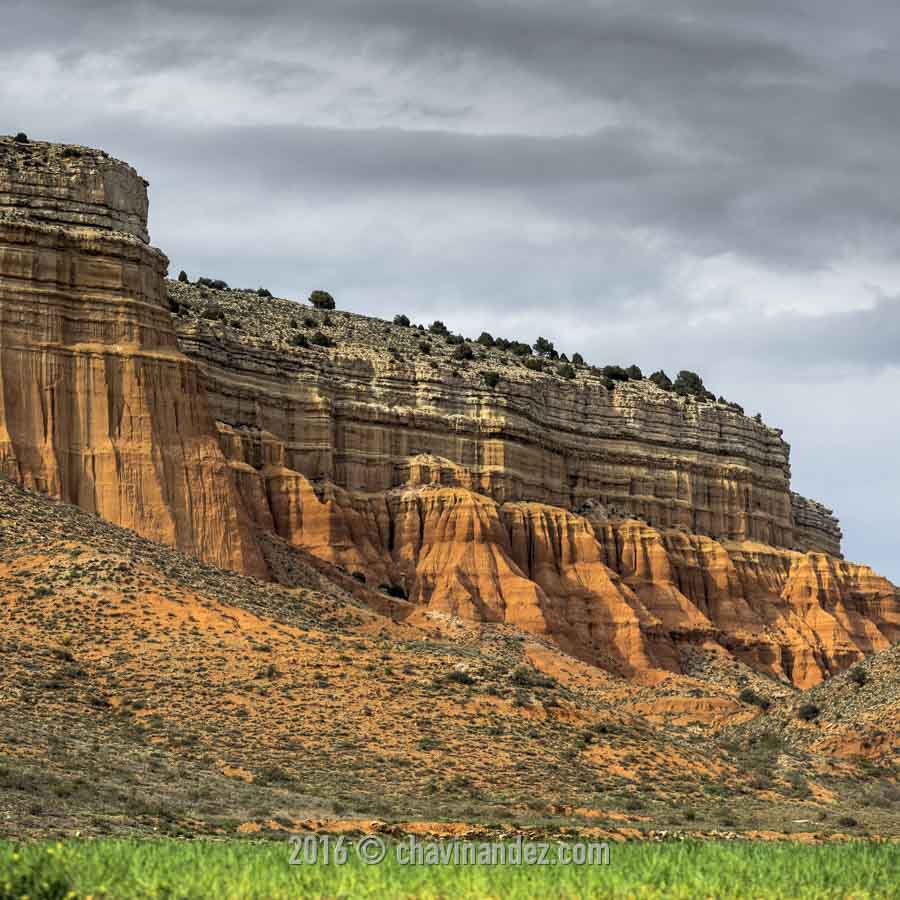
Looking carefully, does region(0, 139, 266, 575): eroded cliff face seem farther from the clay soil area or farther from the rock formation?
the clay soil area

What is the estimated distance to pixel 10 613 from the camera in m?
73.9

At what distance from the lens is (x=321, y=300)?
147 m

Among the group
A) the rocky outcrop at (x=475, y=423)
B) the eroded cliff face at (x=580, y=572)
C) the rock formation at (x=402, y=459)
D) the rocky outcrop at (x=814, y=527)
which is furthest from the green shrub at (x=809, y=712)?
the rocky outcrop at (x=814, y=527)

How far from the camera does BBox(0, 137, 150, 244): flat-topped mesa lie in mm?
94188

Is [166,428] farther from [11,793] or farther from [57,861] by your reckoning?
[57,861]

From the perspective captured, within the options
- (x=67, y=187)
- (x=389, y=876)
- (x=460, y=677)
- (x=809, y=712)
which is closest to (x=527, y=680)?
(x=460, y=677)

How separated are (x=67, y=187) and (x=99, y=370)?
28.7 feet

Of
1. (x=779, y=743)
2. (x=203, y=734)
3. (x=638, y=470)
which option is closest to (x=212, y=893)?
(x=203, y=734)

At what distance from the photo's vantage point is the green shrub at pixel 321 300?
14600 centimetres

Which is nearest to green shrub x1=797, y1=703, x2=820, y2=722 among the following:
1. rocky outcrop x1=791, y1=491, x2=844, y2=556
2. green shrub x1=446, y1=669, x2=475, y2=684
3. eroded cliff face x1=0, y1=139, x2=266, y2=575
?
green shrub x1=446, y1=669, x2=475, y2=684

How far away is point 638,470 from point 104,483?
186 feet

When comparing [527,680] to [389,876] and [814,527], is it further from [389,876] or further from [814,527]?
[814,527]

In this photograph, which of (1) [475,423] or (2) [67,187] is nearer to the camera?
(2) [67,187]

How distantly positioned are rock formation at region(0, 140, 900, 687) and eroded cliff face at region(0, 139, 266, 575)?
99 mm
